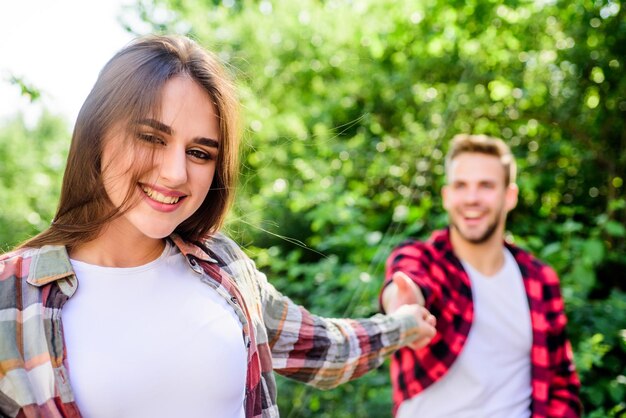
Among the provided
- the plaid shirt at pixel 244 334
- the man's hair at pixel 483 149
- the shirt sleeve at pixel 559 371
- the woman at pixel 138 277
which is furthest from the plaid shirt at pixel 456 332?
the woman at pixel 138 277

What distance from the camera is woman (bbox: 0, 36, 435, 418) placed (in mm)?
1129

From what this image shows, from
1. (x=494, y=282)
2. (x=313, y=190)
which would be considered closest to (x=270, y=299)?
(x=494, y=282)

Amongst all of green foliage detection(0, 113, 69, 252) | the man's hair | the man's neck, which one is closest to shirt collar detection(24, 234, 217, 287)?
the man's neck

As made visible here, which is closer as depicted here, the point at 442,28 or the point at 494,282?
the point at 494,282

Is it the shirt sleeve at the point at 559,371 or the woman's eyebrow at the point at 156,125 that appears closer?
the woman's eyebrow at the point at 156,125

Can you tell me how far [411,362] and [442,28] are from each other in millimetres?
2736

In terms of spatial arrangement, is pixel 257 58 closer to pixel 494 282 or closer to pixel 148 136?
pixel 494 282

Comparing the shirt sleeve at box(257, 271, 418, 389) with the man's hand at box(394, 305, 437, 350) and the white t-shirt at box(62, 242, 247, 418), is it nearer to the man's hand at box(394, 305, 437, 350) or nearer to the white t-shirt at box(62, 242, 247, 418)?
the man's hand at box(394, 305, 437, 350)

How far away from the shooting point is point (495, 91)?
4.65 metres

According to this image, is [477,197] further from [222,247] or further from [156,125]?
[156,125]

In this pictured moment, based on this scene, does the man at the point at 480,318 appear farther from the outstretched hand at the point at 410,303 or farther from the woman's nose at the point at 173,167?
the woman's nose at the point at 173,167

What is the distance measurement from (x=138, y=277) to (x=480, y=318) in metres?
1.46

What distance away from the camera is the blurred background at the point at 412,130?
3.54m

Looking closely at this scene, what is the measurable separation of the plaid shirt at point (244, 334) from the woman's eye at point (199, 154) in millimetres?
222
